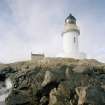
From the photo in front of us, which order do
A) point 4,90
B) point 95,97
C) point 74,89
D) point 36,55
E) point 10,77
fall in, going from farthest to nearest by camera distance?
point 36,55
point 10,77
point 4,90
point 74,89
point 95,97

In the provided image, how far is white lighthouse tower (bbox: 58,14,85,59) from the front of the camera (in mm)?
53469

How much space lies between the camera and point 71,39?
54156mm

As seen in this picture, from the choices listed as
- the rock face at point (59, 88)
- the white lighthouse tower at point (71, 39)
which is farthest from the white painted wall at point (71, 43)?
the rock face at point (59, 88)

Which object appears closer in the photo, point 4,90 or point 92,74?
point 92,74

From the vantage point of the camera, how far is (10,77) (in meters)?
35.6

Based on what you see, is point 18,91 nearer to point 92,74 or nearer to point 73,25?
point 92,74

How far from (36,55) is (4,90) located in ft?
70.4

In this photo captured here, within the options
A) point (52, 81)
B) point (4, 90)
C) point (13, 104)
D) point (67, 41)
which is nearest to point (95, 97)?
point (52, 81)

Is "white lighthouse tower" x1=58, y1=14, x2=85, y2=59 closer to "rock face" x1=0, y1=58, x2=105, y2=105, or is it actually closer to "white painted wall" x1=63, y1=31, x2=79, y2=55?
"white painted wall" x1=63, y1=31, x2=79, y2=55

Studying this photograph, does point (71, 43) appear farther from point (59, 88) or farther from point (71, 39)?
point (59, 88)

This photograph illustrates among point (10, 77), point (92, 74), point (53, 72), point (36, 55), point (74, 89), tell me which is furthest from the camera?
point (36, 55)

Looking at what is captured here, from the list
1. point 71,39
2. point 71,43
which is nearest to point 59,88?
point 71,43

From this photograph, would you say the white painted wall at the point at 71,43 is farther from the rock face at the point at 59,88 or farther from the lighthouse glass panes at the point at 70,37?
the rock face at the point at 59,88

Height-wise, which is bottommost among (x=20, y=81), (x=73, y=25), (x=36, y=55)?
(x=20, y=81)
